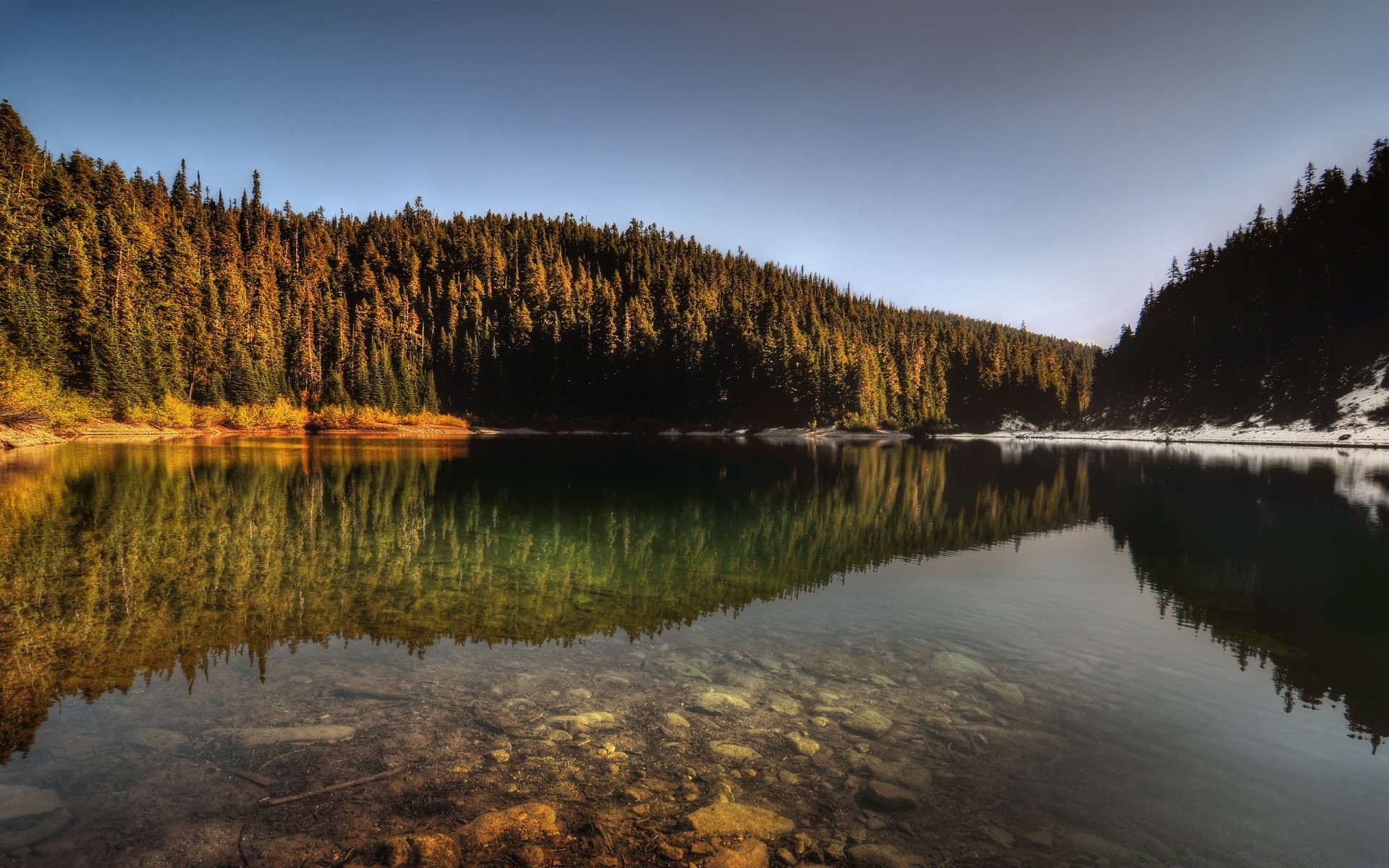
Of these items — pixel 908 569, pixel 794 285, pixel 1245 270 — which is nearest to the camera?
pixel 908 569

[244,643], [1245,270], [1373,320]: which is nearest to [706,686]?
[244,643]

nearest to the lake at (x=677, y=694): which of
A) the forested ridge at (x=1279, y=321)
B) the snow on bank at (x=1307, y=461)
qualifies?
the snow on bank at (x=1307, y=461)

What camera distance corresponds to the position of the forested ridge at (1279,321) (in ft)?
332

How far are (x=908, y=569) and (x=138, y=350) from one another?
320ft

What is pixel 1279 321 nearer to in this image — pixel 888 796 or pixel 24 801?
pixel 888 796

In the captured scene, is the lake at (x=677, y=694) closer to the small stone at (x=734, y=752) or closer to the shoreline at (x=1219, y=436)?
the small stone at (x=734, y=752)

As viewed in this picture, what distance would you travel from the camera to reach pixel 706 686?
10.2 m

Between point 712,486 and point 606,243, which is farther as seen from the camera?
point 606,243

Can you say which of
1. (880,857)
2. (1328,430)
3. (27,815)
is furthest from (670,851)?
(1328,430)

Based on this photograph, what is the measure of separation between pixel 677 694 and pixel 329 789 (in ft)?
15.5

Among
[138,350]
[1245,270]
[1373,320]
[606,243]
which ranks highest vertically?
[606,243]

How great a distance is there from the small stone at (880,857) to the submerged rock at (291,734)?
6236mm

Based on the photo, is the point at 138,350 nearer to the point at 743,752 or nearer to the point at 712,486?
→ the point at 712,486

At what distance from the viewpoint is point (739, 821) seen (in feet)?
21.3
